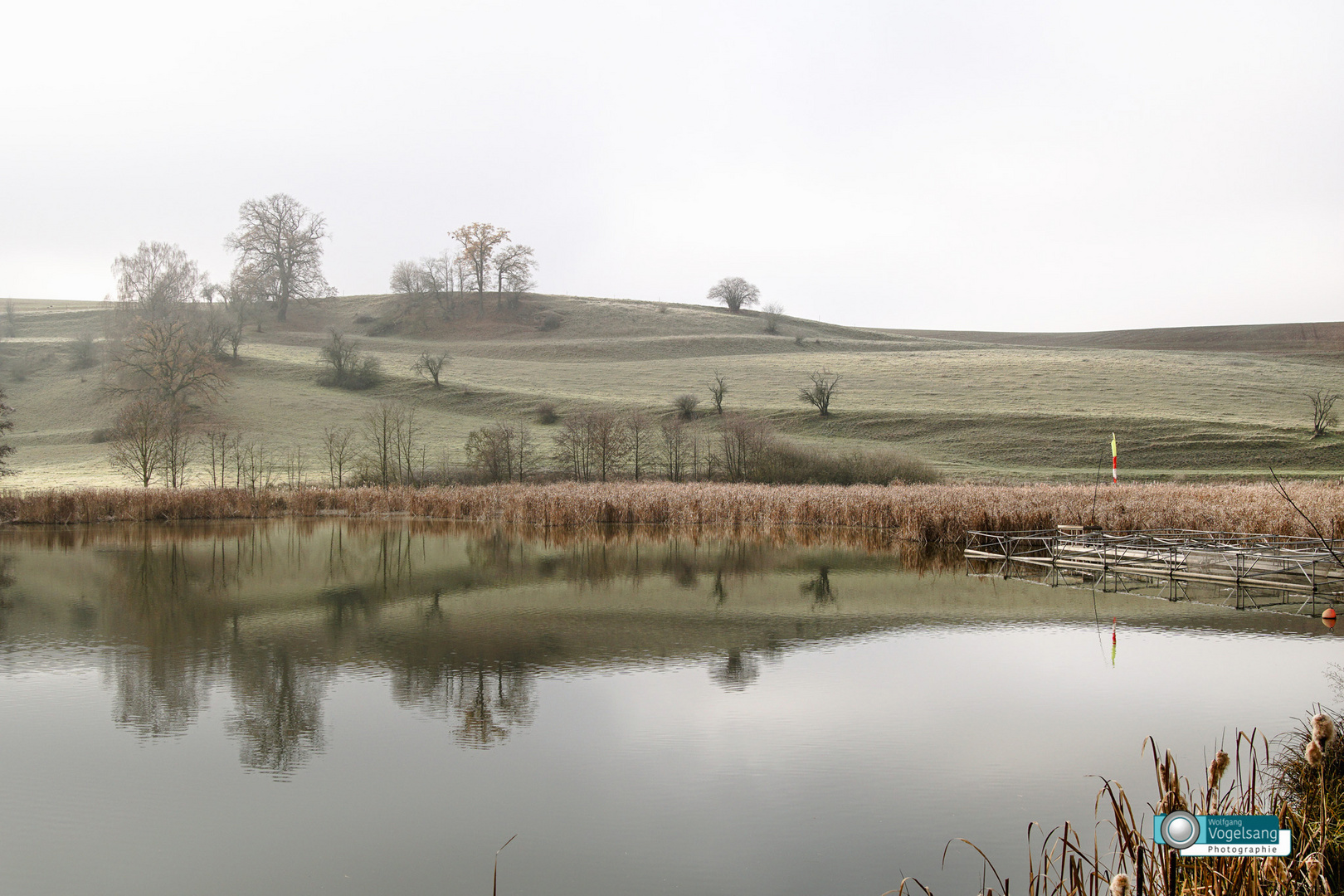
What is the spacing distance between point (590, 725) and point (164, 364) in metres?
45.7

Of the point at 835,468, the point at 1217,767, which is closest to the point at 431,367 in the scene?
the point at 835,468

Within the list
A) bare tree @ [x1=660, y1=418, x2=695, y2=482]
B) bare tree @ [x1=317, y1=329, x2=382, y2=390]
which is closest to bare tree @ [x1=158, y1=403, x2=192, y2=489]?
bare tree @ [x1=317, y1=329, x2=382, y2=390]

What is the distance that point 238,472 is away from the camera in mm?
41219

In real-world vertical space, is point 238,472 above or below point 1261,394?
below

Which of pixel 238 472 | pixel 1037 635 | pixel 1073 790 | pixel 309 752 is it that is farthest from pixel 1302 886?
pixel 238 472

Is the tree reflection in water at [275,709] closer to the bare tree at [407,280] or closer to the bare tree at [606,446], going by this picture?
the bare tree at [606,446]

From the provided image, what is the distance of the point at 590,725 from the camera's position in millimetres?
8672

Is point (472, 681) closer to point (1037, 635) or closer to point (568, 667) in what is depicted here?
point (568, 667)

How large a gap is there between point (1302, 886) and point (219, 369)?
57640 millimetres

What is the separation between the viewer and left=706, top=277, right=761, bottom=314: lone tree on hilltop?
3713 inches

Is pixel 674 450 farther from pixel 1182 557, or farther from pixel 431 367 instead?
pixel 1182 557

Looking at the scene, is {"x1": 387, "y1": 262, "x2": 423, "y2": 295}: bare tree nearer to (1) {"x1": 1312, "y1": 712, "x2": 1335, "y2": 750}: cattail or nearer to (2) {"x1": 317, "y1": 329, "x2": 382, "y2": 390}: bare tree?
(2) {"x1": 317, "y1": 329, "x2": 382, "y2": 390}: bare tree

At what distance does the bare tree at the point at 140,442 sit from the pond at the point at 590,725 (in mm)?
21119

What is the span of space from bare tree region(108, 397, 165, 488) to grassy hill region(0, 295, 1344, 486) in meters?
1.31
